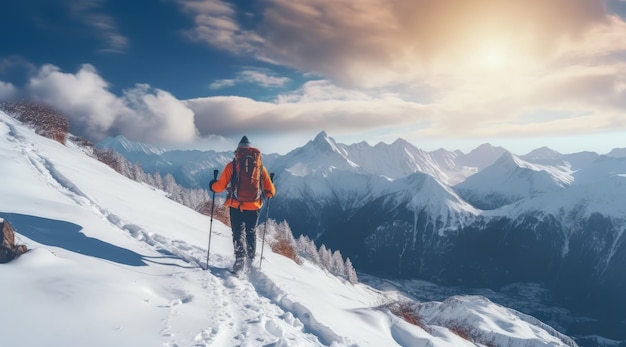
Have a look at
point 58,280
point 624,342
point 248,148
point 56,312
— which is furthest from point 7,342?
point 624,342

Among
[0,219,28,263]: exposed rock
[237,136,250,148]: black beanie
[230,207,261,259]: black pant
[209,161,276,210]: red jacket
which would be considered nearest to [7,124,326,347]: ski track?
[230,207,261,259]: black pant

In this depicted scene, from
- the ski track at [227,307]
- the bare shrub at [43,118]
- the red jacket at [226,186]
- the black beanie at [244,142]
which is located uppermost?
the bare shrub at [43,118]

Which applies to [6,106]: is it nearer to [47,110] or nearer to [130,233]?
[47,110]

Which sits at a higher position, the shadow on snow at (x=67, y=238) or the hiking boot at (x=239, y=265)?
the shadow on snow at (x=67, y=238)

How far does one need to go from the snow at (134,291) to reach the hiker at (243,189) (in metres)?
1.29

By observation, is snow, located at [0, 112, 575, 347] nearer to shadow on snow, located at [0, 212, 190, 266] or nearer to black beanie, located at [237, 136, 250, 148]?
shadow on snow, located at [0, 212, 190, 266]

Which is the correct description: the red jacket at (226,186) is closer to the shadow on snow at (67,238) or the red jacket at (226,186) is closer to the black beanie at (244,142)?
the black beanie at (244,142)

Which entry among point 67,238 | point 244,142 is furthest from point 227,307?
point 244,142

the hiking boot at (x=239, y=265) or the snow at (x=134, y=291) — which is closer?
the snow at (x=134, y=291)

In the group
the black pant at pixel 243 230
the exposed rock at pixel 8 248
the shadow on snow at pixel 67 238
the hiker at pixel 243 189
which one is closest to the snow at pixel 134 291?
the shadow on snow at pixel 67 238

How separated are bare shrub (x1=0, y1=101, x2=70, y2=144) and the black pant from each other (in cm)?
3360

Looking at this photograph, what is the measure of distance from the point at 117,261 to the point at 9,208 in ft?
15.0

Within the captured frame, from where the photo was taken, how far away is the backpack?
489 inches

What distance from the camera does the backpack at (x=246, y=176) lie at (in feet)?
40.7
